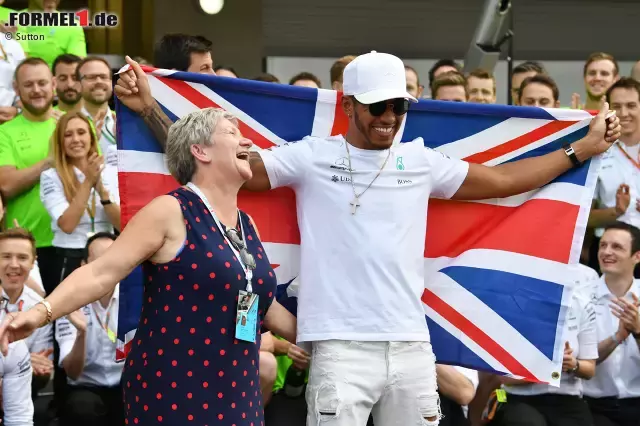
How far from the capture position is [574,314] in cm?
702

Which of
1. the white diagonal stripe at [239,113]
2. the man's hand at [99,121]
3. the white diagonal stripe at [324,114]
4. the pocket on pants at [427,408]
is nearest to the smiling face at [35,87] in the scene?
the man's hand at [99,121]

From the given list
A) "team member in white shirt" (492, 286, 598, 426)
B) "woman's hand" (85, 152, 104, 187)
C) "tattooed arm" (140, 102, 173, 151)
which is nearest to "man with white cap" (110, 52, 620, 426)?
"tattooed arm" (140, 102, 173, 151)

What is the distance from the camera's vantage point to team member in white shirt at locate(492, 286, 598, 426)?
264 inches

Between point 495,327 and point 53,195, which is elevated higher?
point 53,195

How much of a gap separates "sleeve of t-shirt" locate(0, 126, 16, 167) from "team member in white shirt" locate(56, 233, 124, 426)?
1317 mm

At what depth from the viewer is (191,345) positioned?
4.03 metres

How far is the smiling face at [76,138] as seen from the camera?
7.50 metres

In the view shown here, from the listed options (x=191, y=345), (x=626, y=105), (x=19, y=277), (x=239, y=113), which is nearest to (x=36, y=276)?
(x=19, y=277)

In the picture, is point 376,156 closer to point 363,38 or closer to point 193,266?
point 193,266

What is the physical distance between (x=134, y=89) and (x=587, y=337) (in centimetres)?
341

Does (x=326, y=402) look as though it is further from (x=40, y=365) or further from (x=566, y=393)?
(x=566, y=393)

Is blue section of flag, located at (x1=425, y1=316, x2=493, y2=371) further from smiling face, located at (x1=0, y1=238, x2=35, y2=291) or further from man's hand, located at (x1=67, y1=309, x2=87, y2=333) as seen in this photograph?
smiling face, located at (x1=0, y1=238, x2=35, y2=291)

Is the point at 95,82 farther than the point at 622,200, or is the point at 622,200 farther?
the point at 95,82

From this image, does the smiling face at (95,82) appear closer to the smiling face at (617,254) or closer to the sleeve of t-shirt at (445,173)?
the smiling face at (617,254)
